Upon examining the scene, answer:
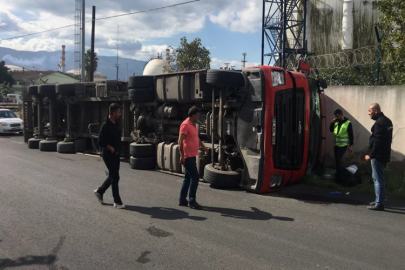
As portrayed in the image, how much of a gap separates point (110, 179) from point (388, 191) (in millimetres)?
5569

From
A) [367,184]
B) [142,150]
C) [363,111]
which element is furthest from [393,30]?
[142,150]

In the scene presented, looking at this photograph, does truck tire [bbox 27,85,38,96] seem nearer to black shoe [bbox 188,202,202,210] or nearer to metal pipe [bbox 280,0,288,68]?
black shoe [bbox 188,202,202,210]

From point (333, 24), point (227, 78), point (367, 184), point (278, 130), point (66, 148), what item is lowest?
point (367, 184)

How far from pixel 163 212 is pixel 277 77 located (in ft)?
11.2

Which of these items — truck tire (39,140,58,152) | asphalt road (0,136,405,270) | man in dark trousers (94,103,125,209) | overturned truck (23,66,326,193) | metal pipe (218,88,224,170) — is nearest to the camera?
asphalt road (0,136,405,270)

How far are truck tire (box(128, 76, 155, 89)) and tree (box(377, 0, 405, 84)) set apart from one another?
20.3 ft

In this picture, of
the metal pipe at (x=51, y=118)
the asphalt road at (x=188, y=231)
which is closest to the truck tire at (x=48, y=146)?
the metal pipe at (x=51, y=118)

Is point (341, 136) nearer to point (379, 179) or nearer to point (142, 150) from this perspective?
point (379, 179)

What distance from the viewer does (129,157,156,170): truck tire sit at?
9.97 m

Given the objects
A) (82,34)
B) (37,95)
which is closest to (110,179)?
(37,95)

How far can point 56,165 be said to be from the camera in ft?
34.5

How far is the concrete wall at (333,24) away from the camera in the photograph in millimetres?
21281

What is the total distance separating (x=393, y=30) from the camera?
10.3 meters

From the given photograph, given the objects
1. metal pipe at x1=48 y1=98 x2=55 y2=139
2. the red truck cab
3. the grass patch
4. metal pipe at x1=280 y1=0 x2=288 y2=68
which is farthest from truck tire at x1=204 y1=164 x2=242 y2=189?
metal pipe at x1=280 y1=0 x2=288 y2=68
